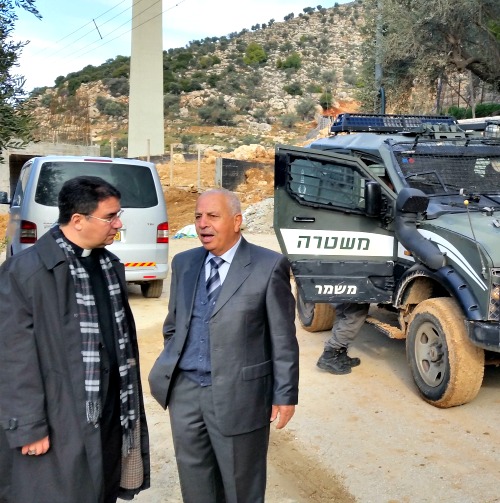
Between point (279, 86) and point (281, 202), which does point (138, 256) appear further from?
point (279, 86)

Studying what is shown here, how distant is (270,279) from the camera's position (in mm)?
2842

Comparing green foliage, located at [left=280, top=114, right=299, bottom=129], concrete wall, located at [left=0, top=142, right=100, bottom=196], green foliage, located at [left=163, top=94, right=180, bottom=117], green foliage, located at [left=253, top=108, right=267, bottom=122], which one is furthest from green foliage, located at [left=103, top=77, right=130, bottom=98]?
concrete wall, located at [left=0, top=142, right=100, bottom=196]

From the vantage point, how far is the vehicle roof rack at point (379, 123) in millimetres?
7051

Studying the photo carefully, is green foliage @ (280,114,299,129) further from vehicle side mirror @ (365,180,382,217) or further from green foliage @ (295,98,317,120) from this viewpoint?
vehicle side mirror @ (365,180,382,217)

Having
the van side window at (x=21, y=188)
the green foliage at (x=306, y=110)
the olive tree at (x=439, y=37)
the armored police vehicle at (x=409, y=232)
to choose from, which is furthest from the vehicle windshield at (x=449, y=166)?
the green foliage at (x=306, y=110)

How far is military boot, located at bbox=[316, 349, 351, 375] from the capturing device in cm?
602

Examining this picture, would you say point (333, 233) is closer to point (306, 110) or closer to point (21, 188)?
point (21, 188)

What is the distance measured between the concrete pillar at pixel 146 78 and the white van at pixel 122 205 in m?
29.4

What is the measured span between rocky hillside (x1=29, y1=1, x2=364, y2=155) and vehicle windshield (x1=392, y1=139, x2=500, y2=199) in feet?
117

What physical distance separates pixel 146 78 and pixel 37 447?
37.8 m

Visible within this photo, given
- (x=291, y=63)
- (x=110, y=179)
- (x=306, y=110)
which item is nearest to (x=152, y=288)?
(x=110, y=179)

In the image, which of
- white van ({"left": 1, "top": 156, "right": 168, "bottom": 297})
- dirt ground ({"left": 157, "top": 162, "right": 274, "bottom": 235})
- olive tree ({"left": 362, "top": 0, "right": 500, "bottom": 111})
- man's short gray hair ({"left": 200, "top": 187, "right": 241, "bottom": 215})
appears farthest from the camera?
dirt ground ({"left": 157, "top": 162, "right": 274, "bottom": 235})

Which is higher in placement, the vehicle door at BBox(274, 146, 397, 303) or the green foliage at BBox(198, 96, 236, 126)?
the green foliage at BBox(198, 96, 236, 126)

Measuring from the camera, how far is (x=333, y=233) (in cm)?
588
